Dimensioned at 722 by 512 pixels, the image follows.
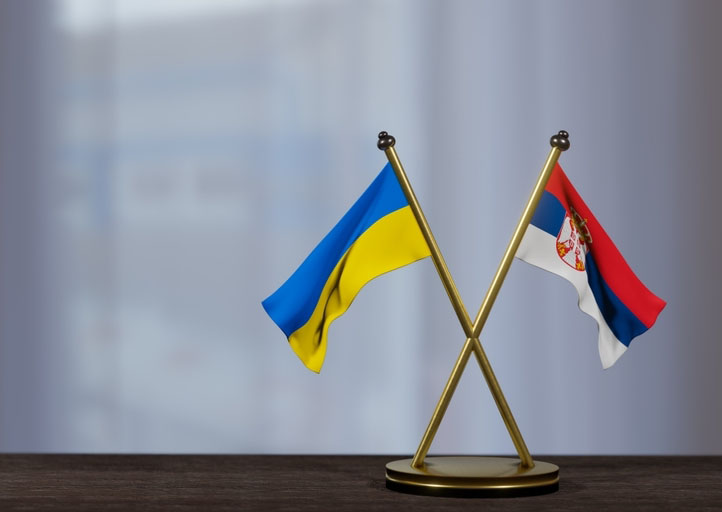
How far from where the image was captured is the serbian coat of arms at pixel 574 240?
1.81m

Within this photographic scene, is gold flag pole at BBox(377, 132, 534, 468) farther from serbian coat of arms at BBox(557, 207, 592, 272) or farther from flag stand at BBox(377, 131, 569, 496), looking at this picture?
serbian coat of arms at BBox(557, 207, 592, 272)

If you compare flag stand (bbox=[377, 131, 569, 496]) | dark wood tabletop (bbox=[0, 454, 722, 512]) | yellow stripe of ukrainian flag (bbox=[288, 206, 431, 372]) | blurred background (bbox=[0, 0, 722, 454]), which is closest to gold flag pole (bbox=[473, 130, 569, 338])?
flag stand (bbox=[377, 131, 569, 496])

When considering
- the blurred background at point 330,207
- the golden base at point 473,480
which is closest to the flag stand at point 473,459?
the golden base at point 473,480

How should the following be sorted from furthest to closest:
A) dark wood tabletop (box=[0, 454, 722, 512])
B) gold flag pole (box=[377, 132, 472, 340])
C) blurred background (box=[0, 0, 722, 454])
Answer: blurred background (box=[0, 0, 722, 454]) < gold flag pole (box=[377, 132, 472, 340]) < dark wood tabletop (box=[0, 454, 722, 512])

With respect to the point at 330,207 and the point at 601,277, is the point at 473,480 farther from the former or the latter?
the point at 330,207

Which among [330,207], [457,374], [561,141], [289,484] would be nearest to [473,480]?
[457,374]

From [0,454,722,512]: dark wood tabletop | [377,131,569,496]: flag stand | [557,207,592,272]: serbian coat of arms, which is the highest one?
[557,207,592,272]: serbian coat of arms

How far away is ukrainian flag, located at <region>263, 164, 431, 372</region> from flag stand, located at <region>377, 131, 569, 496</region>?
4 centimetres

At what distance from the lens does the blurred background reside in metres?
2.73

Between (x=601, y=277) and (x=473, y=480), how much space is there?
0.46 metres

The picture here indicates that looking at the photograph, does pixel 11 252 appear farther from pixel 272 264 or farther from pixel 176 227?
pixel 272 264

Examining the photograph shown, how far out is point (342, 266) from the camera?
1820 millimetres

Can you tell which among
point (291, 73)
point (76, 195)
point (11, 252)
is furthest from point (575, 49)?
point (11, 252)

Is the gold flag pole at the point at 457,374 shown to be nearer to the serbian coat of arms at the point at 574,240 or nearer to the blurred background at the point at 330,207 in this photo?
the serbian coat of arms at the point at 574,240
